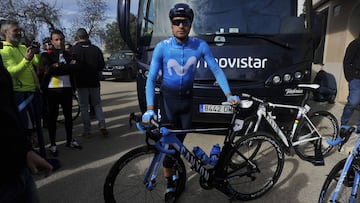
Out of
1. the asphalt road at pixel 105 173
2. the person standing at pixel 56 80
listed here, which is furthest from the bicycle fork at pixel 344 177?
the person standing at pixel 56 80

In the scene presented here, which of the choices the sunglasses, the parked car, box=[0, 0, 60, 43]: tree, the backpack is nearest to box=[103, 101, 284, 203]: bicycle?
the sunglasses

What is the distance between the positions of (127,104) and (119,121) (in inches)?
83.4

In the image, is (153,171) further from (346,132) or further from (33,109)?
(33,109)

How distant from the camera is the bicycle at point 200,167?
2.46m

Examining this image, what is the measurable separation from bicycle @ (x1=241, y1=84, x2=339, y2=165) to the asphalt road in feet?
0.57

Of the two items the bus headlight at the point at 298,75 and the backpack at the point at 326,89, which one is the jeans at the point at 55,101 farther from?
the backpack at the point at 326,89

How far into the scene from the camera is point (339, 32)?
353 inches

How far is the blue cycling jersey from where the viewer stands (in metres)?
2.62

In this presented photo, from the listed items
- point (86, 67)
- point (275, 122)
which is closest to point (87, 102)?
point (86, 67)

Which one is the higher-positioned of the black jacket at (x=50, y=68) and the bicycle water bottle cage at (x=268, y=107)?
the black jacket at (x=50, y=68)

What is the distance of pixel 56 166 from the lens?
12.6 feet

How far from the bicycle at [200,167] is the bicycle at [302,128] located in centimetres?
53

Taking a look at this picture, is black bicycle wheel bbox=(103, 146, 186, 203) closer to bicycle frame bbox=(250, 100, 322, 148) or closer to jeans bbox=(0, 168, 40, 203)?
jeans bbox=(0, 168, 40, 203)

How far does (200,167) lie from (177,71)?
95 centimetres
